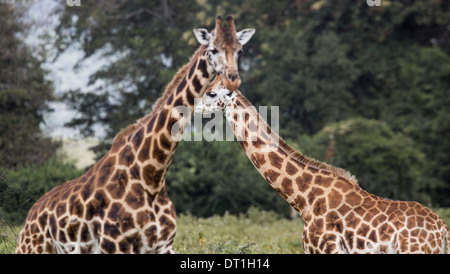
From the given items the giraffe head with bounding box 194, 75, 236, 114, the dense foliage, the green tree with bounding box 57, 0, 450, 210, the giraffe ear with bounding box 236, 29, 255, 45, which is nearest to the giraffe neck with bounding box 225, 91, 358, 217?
the giraffe head with bounding box 194, 75, 236, 114

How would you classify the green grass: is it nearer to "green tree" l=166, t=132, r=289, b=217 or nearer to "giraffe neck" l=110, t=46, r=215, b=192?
"green tree" l=166, t=132, r=289, b=217

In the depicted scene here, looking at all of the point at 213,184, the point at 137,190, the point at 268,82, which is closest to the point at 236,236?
the point at 213,184

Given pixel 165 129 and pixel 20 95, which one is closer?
pixel 165 129

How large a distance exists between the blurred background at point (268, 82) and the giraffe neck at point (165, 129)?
38.1 feet

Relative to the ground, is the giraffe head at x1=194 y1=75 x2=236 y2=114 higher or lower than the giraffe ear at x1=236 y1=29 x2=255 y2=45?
lower

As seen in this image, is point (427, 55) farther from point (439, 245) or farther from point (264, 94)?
point (439, 245)

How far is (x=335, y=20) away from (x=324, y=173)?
20.8 meters

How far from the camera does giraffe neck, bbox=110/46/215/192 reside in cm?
551

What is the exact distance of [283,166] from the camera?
269 inches

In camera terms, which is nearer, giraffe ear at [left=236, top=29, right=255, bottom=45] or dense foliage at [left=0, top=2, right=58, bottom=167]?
giraffe ear at [left=236, top=29, right=255, bottom=45]

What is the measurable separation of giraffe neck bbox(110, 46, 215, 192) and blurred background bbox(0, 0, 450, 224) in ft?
38.1

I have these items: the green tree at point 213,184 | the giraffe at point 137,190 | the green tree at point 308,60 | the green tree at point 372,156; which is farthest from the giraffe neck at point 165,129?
the green tree at point 308,60

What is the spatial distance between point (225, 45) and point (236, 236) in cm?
776

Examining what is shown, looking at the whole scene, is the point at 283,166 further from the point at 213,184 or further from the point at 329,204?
the point at 213,184
